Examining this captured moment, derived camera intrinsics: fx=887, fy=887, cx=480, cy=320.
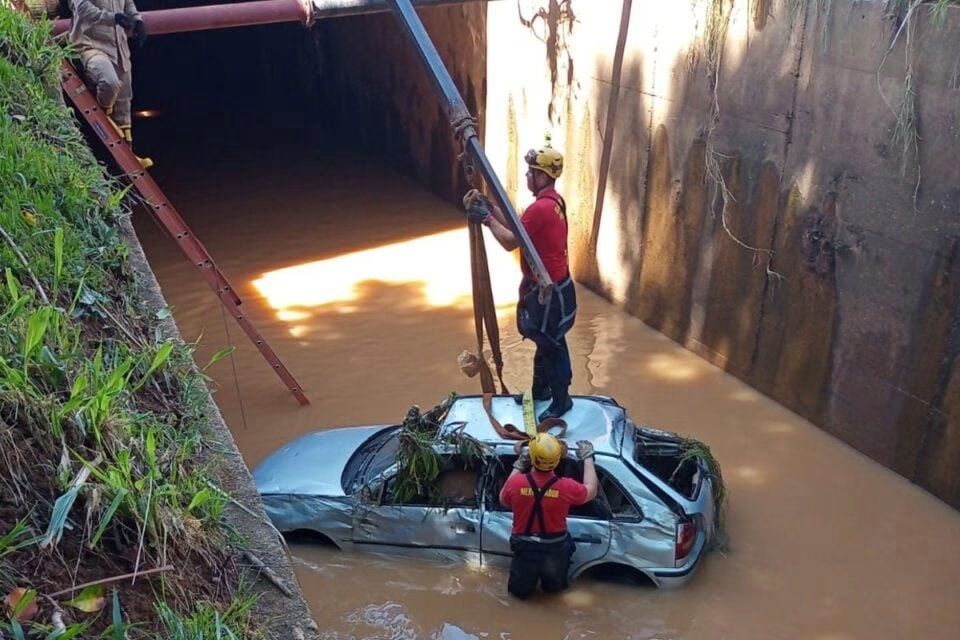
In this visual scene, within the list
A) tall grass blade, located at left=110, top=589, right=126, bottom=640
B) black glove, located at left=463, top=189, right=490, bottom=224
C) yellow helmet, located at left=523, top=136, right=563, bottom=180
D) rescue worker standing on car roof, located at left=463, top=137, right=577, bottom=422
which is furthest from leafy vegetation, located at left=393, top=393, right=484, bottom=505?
tall grass blade, located at left=110, top=589, right=126, bottom=640

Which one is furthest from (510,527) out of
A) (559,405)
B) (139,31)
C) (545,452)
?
(139,31)

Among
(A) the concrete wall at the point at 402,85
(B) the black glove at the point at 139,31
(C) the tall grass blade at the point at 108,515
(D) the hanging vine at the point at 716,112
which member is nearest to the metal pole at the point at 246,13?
(B) the black glove at the point at 139,31

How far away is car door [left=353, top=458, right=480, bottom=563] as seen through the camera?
6207 mm

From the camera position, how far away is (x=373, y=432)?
23.7ft

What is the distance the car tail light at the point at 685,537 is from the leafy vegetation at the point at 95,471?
3.35 m

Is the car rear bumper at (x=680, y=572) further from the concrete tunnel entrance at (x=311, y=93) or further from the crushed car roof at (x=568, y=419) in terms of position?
the concrete tunnel entrance at (x=311, y=93)

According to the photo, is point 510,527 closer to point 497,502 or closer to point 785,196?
point 497,502

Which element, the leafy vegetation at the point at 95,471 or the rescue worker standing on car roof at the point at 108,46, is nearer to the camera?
the leafy vegetation at the point at 95,471

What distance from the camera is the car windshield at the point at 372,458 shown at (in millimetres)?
6566

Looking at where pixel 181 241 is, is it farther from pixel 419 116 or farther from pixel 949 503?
pixel 419 116

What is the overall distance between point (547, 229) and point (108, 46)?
4488 mm

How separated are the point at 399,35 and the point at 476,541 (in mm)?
12223

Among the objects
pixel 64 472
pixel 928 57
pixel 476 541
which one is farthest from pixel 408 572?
pixel 928 57

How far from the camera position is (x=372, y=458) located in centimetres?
682
